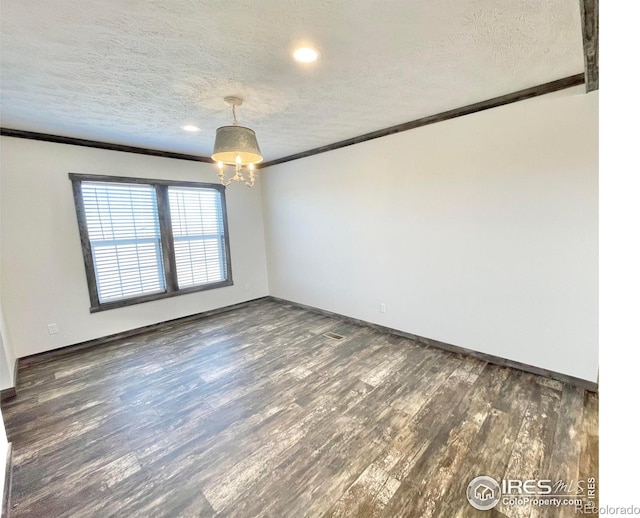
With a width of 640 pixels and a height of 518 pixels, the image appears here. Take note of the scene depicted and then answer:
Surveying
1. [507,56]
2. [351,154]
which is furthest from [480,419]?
[351,154]

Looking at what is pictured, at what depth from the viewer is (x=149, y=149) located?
4051 mm

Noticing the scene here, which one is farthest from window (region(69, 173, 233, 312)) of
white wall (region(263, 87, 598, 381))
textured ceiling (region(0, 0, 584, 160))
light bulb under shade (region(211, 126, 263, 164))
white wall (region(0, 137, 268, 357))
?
light bulb under shade (region(211, 126, 263, 164))

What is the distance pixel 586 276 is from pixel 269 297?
4.66m

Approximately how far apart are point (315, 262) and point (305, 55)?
3.14m

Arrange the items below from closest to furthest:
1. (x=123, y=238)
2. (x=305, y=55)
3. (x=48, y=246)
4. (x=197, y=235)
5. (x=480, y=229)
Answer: (x=305, y=55), (x=480, y=229), (x=48, y=246), (x=123, y=238), (x=197, y=235)

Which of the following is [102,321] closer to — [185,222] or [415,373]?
[185,222]

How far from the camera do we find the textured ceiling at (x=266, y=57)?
153cm

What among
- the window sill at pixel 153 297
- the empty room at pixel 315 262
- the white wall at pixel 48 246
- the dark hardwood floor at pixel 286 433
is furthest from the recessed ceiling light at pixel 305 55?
the window sill at pixel 153 297

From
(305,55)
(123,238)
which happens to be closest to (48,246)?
(123,238)

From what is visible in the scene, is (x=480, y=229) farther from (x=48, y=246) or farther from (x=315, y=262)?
(x=48, y=246)

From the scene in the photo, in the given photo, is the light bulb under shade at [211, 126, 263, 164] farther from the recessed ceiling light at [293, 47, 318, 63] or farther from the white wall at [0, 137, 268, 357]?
the white wall at [0, 137, 268, 357]

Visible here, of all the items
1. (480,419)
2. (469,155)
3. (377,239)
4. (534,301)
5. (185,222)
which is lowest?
(480,419)

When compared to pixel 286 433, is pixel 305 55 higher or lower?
higher

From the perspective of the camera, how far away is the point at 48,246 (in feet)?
11.1
